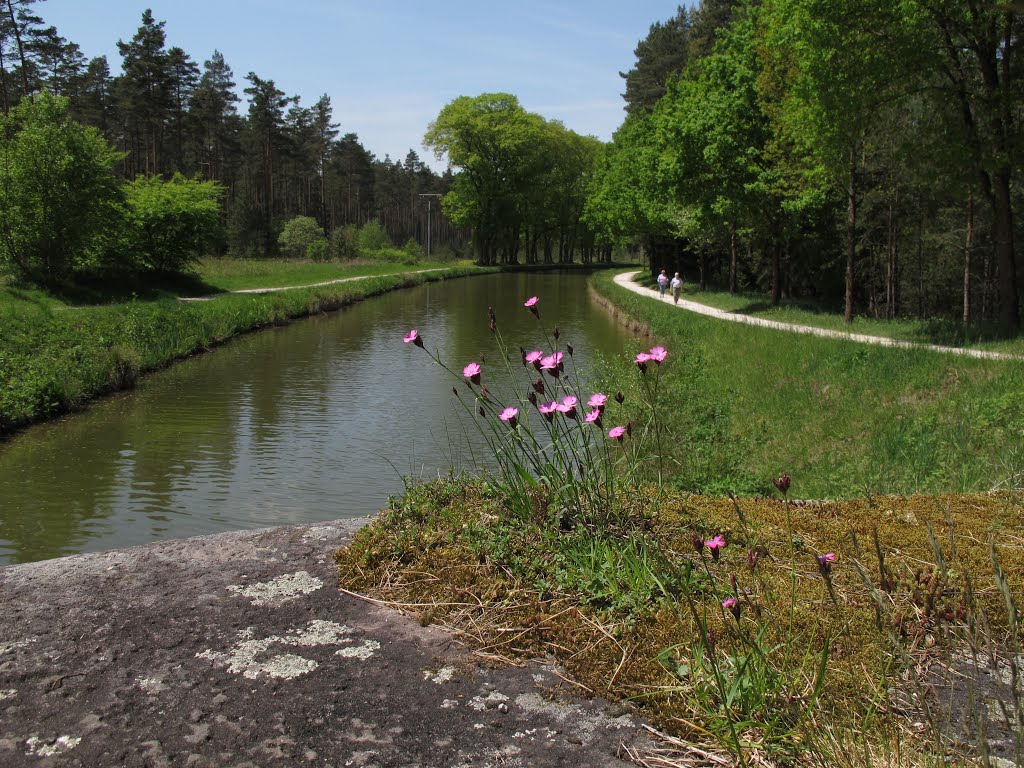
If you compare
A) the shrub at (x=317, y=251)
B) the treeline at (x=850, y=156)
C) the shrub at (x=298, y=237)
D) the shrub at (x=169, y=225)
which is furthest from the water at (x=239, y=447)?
the shrub at (x=298, y=237)

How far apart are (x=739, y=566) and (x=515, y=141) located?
7076 centimetres

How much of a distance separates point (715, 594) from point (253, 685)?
151 cm

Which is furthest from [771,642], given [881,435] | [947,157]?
[947,157]

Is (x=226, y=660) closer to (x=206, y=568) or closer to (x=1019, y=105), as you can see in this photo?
(x=206, y=568)

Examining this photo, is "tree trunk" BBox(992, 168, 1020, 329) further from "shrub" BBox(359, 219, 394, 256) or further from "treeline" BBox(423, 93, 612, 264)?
"shrub" BBox(359, 219, 394, 256)

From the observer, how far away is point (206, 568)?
3.47 meters

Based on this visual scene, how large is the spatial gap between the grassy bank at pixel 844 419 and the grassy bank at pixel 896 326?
6.70 feet

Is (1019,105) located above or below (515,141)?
below

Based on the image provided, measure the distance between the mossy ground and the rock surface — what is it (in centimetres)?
17

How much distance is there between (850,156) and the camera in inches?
773

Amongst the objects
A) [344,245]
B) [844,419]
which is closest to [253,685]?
[844,419]

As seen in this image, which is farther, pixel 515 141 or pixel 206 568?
pixel 515 141

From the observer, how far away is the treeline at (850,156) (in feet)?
50.2

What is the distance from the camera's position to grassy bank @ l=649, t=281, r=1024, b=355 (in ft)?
46.2
